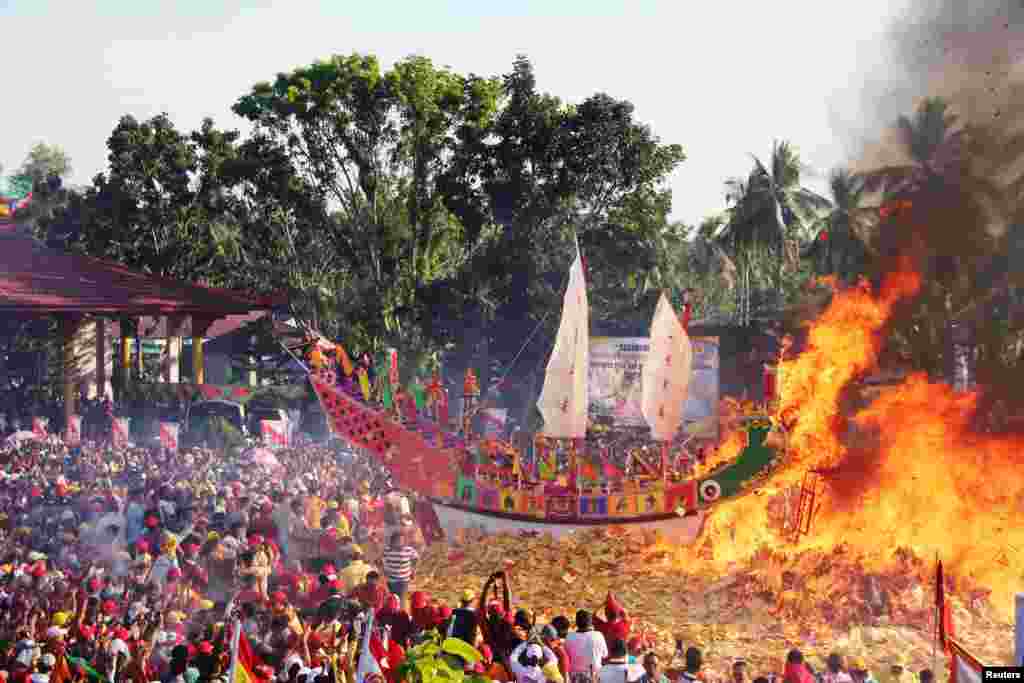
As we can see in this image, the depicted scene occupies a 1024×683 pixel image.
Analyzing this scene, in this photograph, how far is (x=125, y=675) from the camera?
1345 centimetres

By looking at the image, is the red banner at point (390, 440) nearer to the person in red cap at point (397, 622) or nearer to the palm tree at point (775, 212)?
the person in red cap at point (397, 622)

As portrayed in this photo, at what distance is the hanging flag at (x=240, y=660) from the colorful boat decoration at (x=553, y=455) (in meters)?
10.5

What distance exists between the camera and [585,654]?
12484 mm

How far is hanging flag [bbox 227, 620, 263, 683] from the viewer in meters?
11.3

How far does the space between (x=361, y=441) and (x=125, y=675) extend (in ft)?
34.9

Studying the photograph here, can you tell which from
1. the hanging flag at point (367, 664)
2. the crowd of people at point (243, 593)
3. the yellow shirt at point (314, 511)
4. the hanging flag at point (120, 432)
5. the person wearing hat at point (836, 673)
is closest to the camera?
the hanging flag at point (367, 664)

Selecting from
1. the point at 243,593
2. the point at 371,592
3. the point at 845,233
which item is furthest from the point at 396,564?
the point at 845,233

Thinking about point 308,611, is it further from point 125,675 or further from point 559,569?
point 559,569

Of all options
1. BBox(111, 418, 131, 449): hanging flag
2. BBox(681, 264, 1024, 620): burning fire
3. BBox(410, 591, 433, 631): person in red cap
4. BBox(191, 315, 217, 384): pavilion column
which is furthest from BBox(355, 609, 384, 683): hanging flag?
BBox(191, 315, 217, 384): pavilion column

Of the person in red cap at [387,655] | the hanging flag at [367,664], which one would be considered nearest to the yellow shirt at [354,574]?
the person in red cap at [387,655]

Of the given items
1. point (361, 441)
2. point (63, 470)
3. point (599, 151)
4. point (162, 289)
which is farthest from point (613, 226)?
point (63, 470)

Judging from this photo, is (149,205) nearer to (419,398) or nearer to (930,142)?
(419,398)

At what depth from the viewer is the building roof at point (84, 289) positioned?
1192 inches

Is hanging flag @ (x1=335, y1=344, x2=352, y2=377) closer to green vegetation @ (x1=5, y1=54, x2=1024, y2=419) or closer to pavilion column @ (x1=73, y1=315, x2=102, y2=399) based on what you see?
green vegetation @ (x1=5, y1=54, x2=1024, y2=419)
